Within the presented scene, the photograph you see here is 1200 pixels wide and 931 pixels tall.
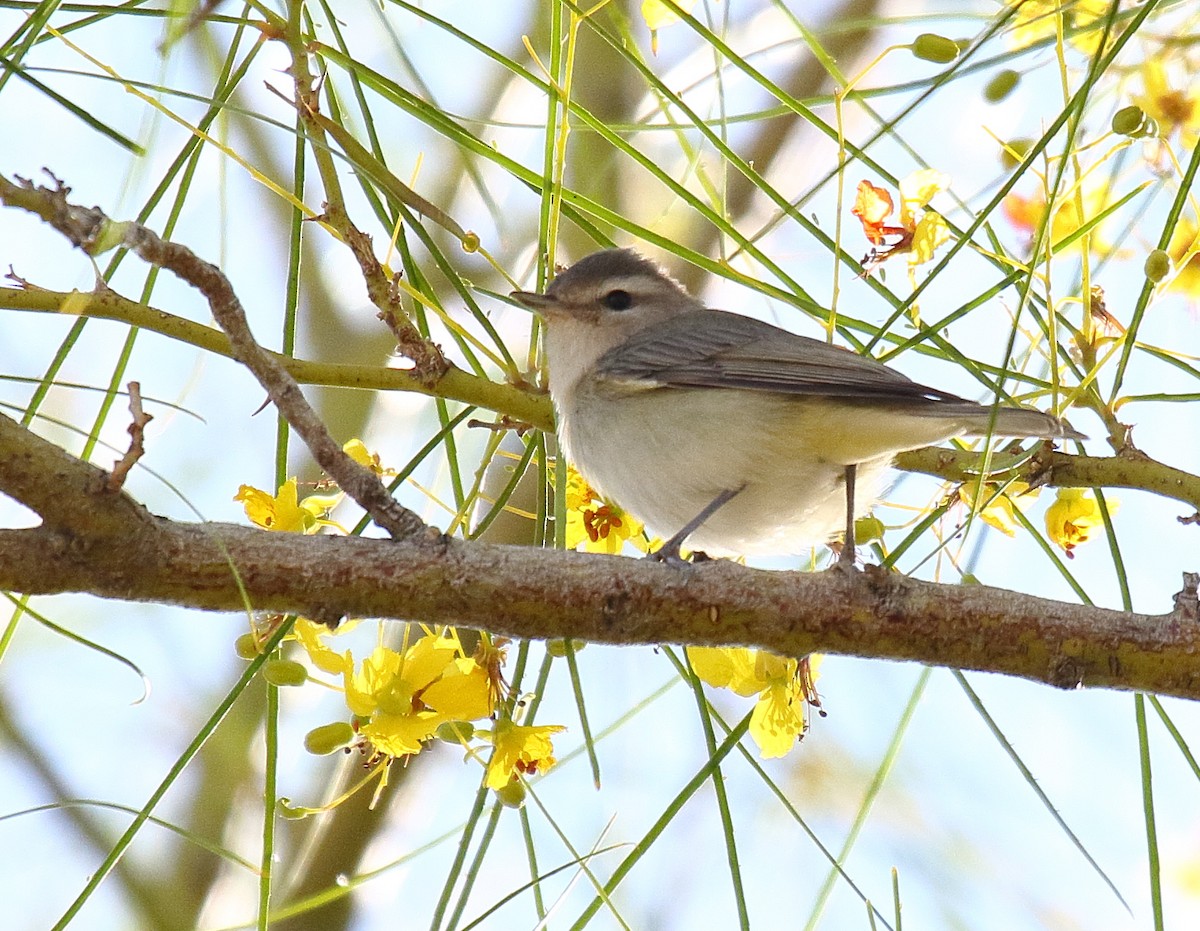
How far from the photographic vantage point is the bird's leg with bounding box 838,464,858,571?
222 centimetres

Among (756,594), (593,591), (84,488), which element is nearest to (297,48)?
(84,488)

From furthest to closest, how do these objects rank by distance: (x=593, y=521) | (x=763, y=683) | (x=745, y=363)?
1. (x=745, y=363)
2. (x=593, y=521)
3. (x=763, y=683)

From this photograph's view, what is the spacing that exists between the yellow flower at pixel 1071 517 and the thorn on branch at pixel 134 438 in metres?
1.66

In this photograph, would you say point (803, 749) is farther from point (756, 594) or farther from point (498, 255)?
point (756, 594)

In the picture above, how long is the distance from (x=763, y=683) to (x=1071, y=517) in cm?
70

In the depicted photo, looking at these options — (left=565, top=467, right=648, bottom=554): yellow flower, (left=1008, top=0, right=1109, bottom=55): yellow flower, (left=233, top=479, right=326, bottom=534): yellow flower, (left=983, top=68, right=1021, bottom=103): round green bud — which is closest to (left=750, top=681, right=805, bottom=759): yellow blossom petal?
(left=565, top=467, right=648, bottom=554): yellow flower

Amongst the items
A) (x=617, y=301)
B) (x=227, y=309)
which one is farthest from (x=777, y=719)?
(x=617, y=301)

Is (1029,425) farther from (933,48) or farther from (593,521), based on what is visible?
(593,521)

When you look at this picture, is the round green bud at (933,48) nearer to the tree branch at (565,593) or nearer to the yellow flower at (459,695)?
the tree branch at (565,593)

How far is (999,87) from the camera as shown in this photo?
236 centimetres

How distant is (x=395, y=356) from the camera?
2422mm

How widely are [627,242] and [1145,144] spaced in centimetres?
288

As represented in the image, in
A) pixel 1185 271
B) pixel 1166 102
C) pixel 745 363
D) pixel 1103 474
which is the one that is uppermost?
pixel 1166 102

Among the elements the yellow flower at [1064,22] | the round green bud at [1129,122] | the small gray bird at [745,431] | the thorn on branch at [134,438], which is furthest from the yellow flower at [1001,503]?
the thorn on branch at [134,438]
